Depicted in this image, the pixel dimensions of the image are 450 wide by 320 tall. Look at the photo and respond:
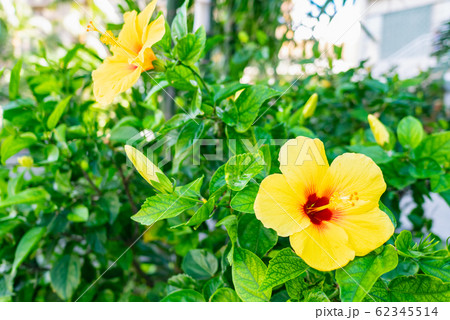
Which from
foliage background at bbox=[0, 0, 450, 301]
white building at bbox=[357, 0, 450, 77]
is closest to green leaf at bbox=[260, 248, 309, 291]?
foliage background at bbox=[0, 0, 450, 301]

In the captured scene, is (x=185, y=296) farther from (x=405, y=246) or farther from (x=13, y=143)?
(x=13, y=143)

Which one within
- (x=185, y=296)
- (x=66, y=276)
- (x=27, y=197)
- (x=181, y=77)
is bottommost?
(x=66, y=276)

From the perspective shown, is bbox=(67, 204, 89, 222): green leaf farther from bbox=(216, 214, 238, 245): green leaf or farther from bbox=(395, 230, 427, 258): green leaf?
bbox=(395, 230, 427, 258): green leaf

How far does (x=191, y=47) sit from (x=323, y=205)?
11.9 inches

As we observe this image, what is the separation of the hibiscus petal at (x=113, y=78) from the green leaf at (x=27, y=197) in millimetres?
293

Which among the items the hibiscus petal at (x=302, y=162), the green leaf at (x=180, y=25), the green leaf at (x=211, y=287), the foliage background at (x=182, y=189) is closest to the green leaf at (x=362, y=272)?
the foliage background at (x=182, y=189)

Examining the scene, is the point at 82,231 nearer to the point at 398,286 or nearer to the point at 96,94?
the point at 96,94

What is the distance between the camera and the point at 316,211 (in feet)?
1.55

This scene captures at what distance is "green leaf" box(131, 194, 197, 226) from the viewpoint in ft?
1.40

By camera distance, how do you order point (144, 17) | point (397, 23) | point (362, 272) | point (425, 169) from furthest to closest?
point (397, 23), point (425, 169), point (144, 17), point (362, 272)

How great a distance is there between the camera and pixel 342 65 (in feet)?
3.61

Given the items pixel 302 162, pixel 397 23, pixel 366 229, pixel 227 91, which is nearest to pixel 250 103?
pixel 227 91

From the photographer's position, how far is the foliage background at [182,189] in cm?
45
